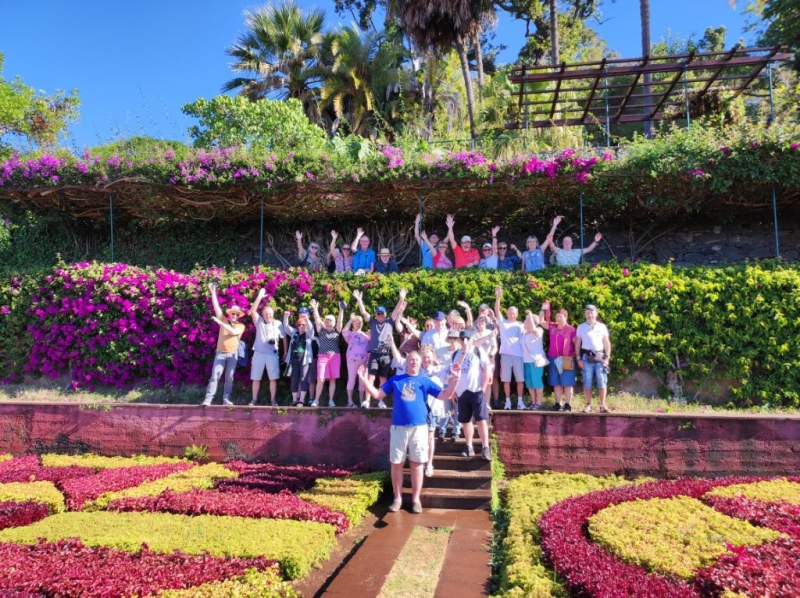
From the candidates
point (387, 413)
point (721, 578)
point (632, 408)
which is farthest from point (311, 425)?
point (721, 578)

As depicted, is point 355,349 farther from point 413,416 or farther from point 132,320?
point 132,320

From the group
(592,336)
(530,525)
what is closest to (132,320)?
(592,336)

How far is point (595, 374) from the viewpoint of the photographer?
7.97m

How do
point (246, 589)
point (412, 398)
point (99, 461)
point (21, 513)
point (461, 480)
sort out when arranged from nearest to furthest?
point (246, 589), point (21, 513), point (412, 398), point (461, 480), point (99, 461)

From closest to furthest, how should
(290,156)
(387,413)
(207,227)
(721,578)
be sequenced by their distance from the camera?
(721,578), (387,413), (290,156), (207,227)

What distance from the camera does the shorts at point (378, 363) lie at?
27.4 ft

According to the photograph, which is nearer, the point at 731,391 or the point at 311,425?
the point at 311,425

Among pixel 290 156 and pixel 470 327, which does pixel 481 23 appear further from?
pixel 470 327

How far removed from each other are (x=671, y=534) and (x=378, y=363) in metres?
4.58

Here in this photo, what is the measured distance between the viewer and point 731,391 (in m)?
8.83

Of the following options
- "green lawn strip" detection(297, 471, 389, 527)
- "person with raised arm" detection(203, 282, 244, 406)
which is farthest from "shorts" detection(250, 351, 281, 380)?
"green lawn strip" detection(297, 471, 389, 527)

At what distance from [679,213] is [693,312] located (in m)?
3.87

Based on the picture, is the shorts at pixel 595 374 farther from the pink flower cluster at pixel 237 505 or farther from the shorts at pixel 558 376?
the pink flower cluster at pixel 237 505

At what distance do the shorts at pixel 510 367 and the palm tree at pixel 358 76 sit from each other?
1560 centimetres
